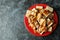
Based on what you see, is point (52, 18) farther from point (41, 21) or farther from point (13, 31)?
point (13, 31)

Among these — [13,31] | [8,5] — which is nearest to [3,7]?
[8,5]

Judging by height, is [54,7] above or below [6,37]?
above

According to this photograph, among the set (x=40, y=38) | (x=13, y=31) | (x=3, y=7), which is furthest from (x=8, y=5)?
(x=40, y=38)

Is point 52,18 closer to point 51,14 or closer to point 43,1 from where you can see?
point 51,14

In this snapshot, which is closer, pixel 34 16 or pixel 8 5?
pixel 34 16
